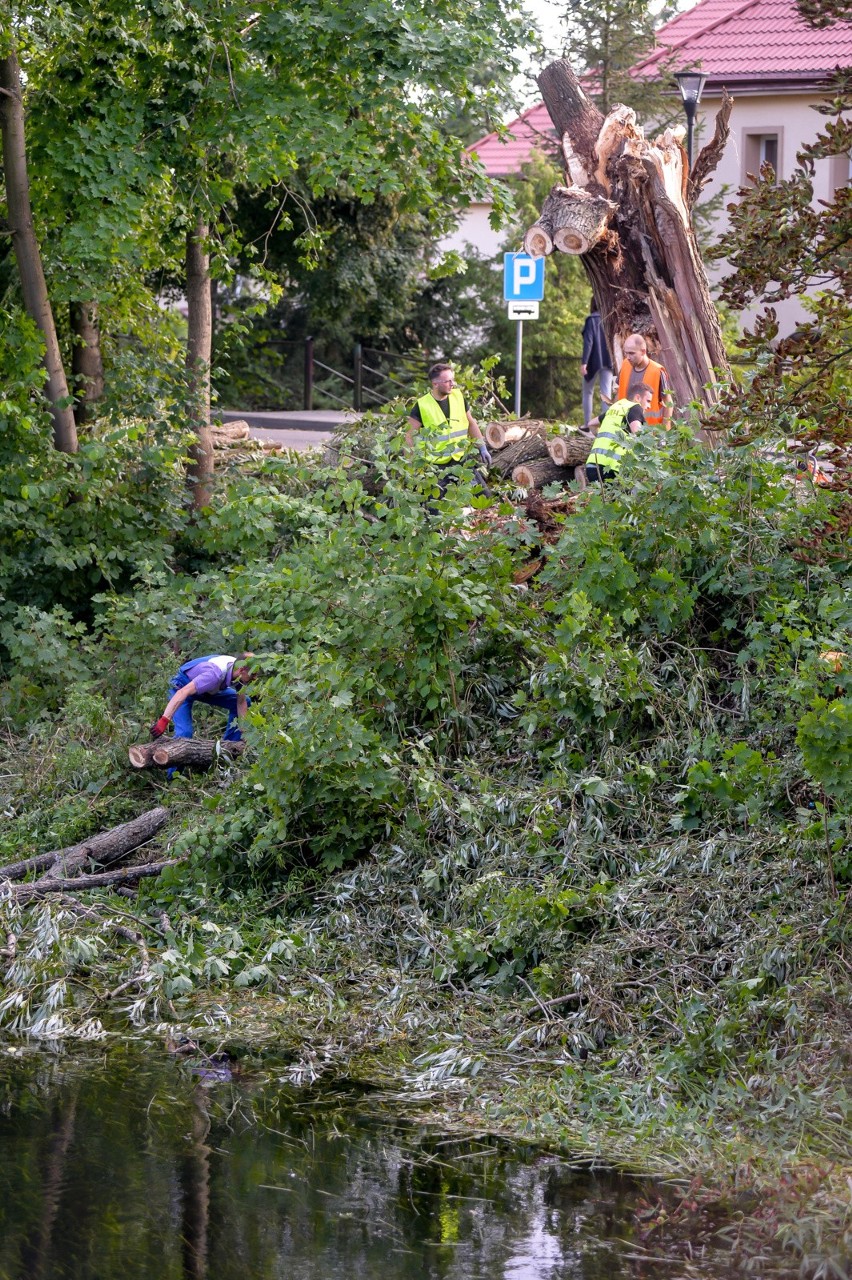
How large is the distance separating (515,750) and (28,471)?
6124 mm

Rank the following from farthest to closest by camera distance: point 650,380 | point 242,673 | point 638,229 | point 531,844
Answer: point 638,229 < point 650,380 < point 242,673 < point 531,844

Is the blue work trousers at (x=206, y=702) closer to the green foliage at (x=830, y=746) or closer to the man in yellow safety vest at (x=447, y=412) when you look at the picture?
the man in yellow safety vest at (x=447, y=412)

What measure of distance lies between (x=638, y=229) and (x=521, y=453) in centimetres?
200

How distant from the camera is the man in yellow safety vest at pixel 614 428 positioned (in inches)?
385

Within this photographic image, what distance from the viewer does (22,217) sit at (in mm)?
13148

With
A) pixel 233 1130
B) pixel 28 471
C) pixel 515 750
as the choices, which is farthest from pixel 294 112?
pixel 233 1130

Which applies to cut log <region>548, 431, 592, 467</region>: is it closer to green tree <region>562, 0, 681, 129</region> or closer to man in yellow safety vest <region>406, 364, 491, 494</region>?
man in yellow safety vest <region>406, 364, 491, 494</region>

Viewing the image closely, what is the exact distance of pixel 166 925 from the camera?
27.7ft

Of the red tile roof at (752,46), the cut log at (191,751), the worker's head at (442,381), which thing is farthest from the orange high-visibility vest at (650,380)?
the red tile roof at (752,46)

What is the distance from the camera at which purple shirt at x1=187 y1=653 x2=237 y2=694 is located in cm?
1004

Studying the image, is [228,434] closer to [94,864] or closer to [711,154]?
[711,154]

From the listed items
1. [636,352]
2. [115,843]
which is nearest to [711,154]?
[636,352]

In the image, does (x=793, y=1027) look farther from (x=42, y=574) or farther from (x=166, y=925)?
(x=42, y=574)

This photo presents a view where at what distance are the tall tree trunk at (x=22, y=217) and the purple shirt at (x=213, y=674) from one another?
14.1 ft
